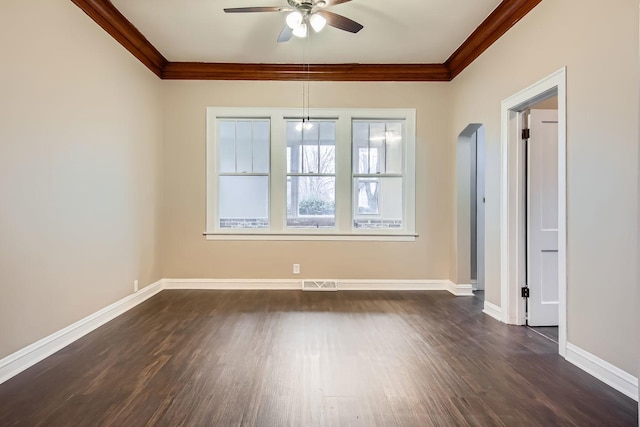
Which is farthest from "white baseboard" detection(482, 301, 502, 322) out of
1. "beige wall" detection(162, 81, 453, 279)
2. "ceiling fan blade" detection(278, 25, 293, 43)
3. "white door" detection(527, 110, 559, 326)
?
"ceiling fan blade" detection(278, 25, 293, 43)

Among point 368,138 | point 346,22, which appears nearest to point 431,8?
point 346,22

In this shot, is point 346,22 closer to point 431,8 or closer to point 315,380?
point 431,8

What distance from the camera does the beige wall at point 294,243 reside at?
4.68 meters

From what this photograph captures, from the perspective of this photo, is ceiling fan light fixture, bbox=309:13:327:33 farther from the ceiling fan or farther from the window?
the window

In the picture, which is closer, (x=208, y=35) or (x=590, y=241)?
(x=590, y=241)

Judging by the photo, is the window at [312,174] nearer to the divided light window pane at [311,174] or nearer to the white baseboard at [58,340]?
the divided light window pane at [311,174]

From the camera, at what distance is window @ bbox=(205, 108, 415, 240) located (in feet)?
15.5

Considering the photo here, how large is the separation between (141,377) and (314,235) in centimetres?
283

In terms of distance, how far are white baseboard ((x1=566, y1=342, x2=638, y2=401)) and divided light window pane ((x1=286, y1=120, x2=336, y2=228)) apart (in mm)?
3019

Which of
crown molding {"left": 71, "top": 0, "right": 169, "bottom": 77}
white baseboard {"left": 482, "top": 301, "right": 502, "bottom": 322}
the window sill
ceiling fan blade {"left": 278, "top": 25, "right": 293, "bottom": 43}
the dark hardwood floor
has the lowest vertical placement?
the dark hardwood floor

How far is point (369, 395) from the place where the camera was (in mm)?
2041

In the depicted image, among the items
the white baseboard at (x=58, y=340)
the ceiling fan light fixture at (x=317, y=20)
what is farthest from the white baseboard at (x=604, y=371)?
the white baseboard at (x=58, y=340)

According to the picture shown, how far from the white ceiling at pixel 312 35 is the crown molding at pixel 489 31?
0.07 m

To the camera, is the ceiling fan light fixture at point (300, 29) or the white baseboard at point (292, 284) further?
the white baseboard at point (292, 284)
